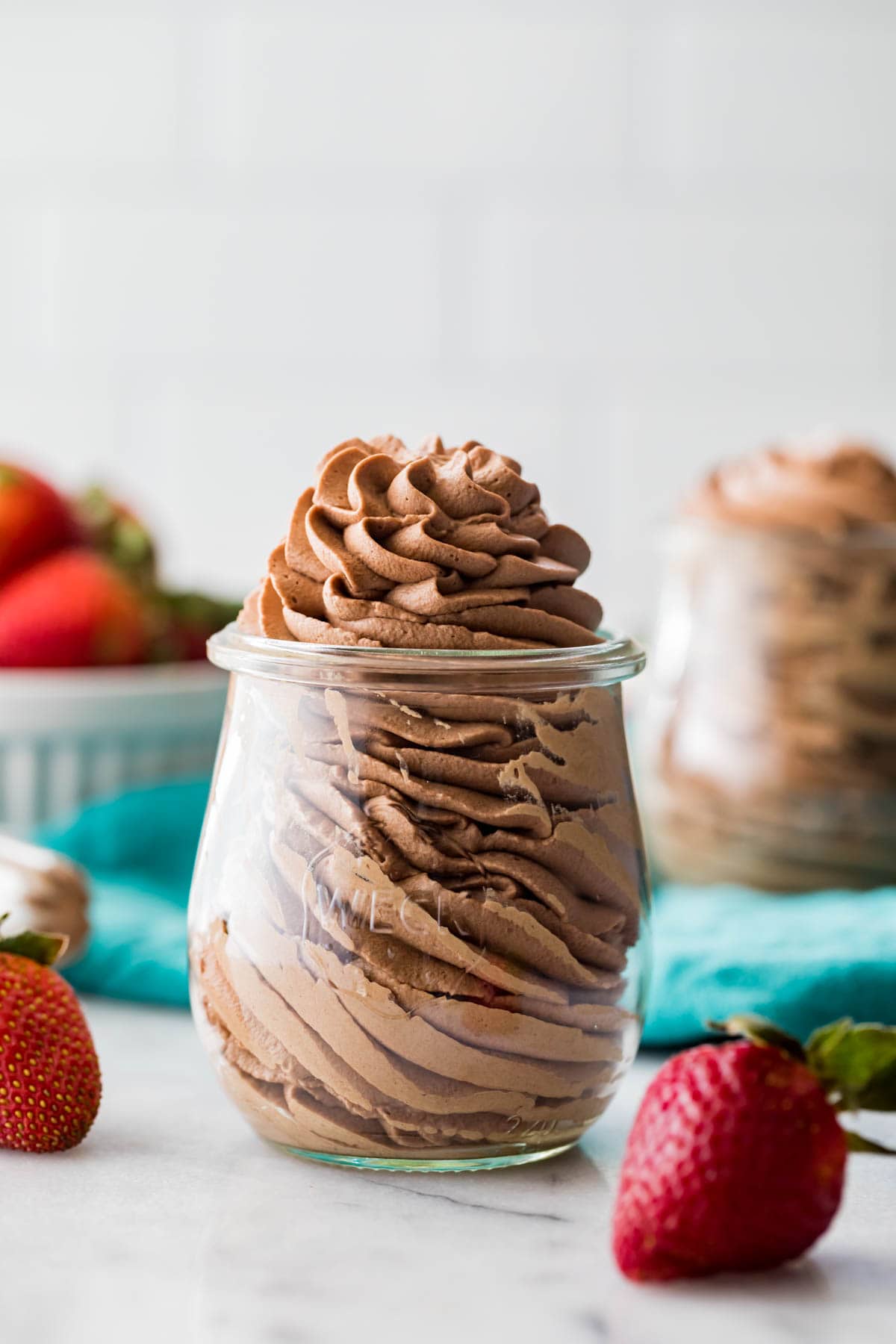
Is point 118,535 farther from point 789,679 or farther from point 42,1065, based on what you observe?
point 42,1065

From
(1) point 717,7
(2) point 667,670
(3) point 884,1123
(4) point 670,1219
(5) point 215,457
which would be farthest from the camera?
(5) point 215,457

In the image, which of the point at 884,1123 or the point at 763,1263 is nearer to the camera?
the point at 763,1263

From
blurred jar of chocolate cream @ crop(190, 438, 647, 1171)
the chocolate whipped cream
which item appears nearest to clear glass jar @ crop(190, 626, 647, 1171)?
blurred jar of chocolate cream @ crop(190, 438, 647, 1171)

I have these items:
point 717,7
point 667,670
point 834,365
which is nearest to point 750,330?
point 834,365

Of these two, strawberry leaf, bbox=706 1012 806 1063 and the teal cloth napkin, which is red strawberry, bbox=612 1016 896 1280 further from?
the teal cloth napkin

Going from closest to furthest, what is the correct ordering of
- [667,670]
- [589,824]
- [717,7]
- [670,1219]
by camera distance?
[670,1219] → [589,824] → [667,670] → [717,7]

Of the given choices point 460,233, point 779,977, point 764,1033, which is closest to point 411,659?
point 764,1033

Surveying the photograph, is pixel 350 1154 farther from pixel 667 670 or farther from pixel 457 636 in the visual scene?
pixel 667 670

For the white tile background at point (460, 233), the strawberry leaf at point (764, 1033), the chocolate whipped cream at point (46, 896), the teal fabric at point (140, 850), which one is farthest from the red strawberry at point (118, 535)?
the white tile background at point (460, 233)

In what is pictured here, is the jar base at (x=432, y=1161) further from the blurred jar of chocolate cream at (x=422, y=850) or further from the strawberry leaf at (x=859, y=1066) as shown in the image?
the strawberry leaf at (x=859, y=1066)
